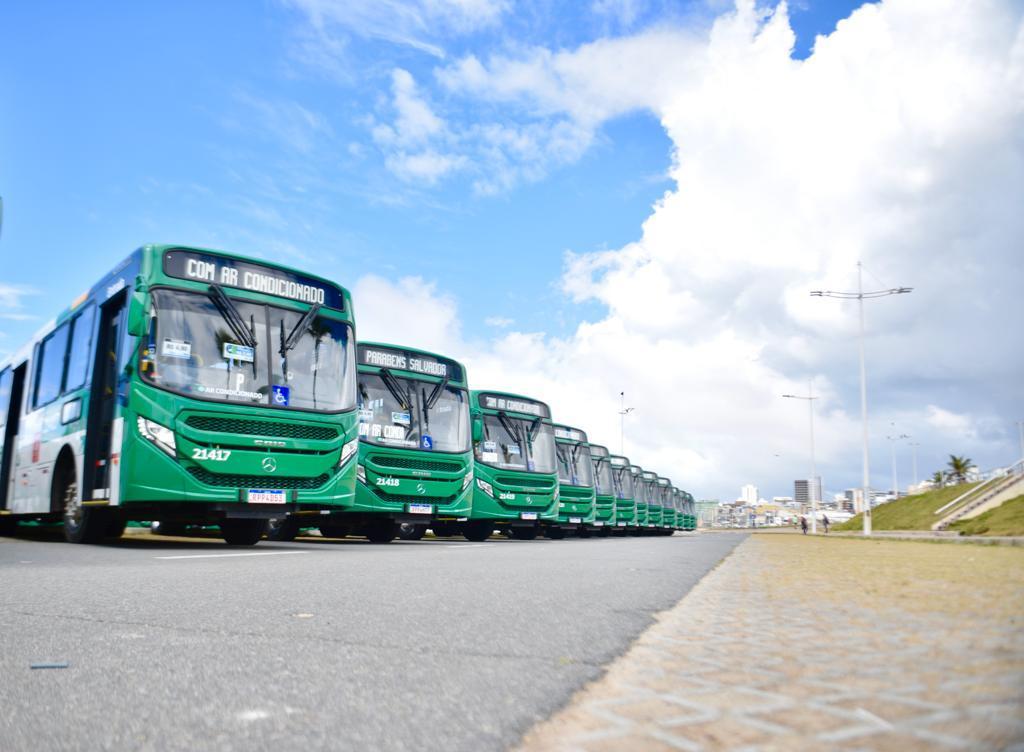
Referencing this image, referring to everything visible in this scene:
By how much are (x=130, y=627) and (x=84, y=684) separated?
43.1 inches

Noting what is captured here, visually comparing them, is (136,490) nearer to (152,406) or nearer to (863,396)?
(152,406)

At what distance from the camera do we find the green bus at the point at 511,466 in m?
18.3

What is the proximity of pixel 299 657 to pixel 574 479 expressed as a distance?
2133 cm

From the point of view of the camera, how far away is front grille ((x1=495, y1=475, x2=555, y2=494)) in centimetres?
1854

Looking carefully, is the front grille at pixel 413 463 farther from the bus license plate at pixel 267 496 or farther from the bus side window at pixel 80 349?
the bus side window at pixel 80 349

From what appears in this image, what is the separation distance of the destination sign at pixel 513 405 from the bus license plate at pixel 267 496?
28.8 ft

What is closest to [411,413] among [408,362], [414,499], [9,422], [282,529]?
[408,362]

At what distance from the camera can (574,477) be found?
23844mm

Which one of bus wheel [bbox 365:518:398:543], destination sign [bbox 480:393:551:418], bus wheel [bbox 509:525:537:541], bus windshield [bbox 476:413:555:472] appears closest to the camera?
bus wheel [bbox 365:518:398:543]

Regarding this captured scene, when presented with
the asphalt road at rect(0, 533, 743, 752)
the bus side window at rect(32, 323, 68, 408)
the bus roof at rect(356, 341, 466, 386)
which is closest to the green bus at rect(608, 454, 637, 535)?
the bus roof at rect(356, 341, 466, 386)

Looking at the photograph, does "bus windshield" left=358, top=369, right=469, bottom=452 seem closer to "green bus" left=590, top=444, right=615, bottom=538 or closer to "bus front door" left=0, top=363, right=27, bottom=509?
"bus front door" left=0, top=363, right=27, bottom=509

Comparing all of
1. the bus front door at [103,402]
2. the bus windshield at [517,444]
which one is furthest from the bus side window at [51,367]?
the bus windshield at [517,444]

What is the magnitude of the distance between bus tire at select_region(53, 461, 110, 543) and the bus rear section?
3915 millimetres

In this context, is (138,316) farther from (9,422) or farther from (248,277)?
(9,422)
